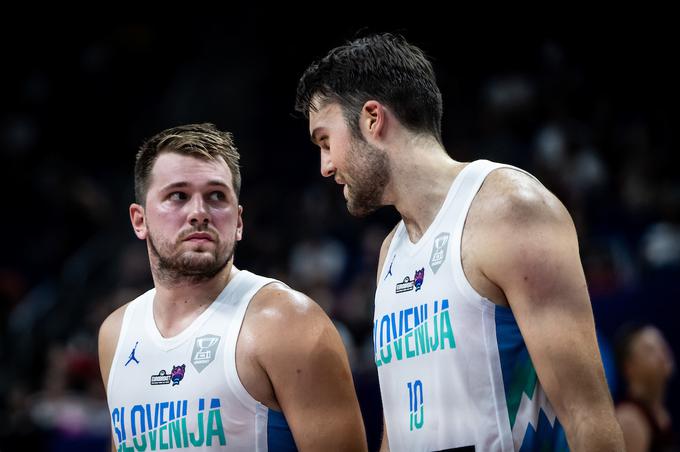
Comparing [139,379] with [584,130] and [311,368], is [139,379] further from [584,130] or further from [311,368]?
[584,130]

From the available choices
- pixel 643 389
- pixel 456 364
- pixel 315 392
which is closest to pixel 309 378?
pixel 315 392

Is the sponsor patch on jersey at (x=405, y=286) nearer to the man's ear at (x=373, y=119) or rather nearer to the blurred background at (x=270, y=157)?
the man's ear at (x=373, y=119)

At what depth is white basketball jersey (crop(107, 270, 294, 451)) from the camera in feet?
11.4

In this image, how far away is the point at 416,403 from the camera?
10.3 feet

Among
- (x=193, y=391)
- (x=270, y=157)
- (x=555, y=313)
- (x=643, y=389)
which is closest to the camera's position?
(x=555, y=313)

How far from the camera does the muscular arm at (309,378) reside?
3.42 m

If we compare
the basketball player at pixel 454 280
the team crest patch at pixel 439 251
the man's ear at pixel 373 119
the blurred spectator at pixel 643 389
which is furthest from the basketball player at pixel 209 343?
the blurred spectator at pixel 643 389

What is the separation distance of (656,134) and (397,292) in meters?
7.74

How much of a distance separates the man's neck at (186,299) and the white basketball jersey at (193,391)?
0.03 m

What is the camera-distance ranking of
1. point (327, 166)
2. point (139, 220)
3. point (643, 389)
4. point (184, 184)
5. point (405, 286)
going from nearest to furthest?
point (405, 286) → point (327, 166) → point (184, 184) → point (139, 220) → point (643, 389)

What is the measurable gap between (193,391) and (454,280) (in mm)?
1132

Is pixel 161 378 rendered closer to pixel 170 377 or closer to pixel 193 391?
pixel 170 377

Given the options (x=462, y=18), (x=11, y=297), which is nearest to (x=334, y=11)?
(x=462, y=18)

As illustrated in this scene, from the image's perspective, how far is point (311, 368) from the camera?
136 inches
